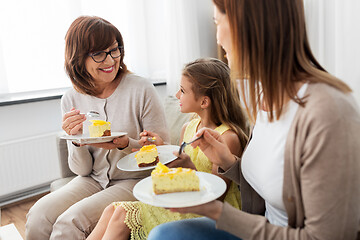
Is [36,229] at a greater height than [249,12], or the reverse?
[249,12]

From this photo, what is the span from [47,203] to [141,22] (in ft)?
8.32

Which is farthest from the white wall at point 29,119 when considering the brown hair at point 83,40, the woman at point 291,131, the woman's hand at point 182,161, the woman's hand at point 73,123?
the woman at point 291,131

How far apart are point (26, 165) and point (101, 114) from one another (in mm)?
1413

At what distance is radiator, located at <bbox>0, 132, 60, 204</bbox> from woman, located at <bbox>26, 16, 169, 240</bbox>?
1070 millimetres

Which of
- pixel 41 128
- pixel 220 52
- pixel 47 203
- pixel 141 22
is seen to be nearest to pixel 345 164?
pixel 47 203

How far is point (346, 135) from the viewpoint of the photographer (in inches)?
31.5

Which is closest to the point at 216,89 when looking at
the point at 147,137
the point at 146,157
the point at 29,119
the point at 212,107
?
the point at 212,107

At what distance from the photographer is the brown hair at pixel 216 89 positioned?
5.68 ft

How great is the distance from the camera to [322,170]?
82 centimetres

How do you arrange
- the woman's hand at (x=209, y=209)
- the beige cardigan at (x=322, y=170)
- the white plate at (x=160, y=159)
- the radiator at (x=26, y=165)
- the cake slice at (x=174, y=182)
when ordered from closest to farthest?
1. the beige cardigan at (x=322, y=170)
2. the woman's hand at (x=209, y=209)
3. the cake slice at (x=174, y=182)
4. the white plate at (x=160, y=159)
5. the radiator at (x=26, y=165)

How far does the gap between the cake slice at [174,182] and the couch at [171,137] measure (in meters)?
1.08

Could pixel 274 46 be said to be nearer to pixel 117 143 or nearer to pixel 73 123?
pixel 117 143

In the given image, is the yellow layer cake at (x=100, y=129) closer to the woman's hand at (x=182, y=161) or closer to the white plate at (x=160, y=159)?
the white plate at (x=160, y=159)

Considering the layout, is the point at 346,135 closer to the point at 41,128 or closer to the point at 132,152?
the point at 132,152
